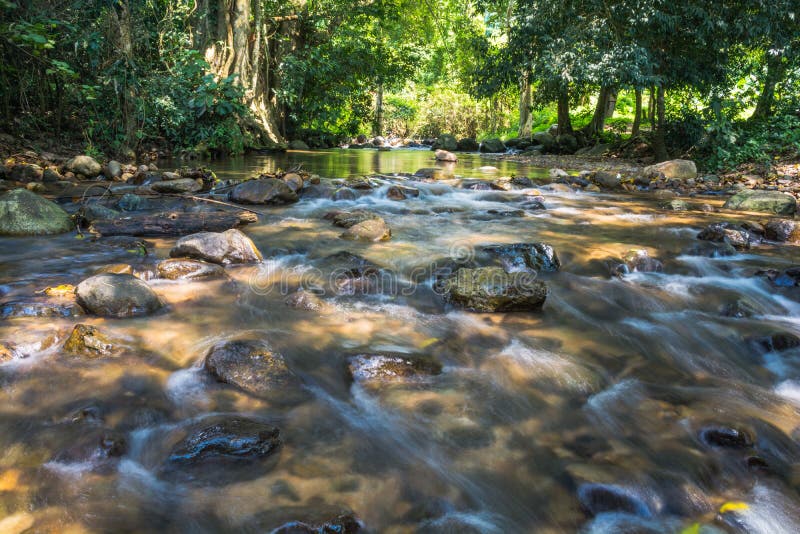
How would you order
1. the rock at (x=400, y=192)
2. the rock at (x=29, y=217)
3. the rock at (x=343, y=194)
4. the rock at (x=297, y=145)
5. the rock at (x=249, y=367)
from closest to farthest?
the rock at (x=249, y=367)
the rock at (x=29, y=217)
the rock at (x=343, y=194)
the rock at (x=400, y=192)
the rock at (x=297, y=145)

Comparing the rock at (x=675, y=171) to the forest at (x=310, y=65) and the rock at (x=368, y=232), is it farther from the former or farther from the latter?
the rock at (x=368, y=232)

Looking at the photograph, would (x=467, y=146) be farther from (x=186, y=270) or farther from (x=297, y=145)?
(x=186, y=270)

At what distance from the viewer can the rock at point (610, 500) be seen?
1.93m

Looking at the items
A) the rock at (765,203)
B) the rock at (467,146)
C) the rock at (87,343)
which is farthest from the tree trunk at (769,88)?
the rock at (87,343)

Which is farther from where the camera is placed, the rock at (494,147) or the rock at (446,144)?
the rock at (446,144)

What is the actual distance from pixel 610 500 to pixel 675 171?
10.4 meters

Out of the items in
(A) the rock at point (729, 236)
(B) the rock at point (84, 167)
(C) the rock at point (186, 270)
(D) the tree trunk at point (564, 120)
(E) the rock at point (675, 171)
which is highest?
(D) the tree trunk at point (564, 120)

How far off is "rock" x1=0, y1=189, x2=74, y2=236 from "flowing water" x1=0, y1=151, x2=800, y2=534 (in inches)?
24.9

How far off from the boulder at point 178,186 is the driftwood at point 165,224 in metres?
1.78

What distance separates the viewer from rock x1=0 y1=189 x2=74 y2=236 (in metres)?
5.02

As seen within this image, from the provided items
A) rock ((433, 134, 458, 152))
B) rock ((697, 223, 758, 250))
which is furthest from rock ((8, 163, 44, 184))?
rock ((433, 134, 458, 152))

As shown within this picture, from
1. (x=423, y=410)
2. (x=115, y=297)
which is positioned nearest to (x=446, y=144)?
(x=115, y=297)

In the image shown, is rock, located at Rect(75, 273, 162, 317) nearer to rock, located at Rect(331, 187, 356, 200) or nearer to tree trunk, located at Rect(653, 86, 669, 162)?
rock, located at Rect(331, 187, 356, 200)

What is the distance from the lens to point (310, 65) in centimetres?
1747
